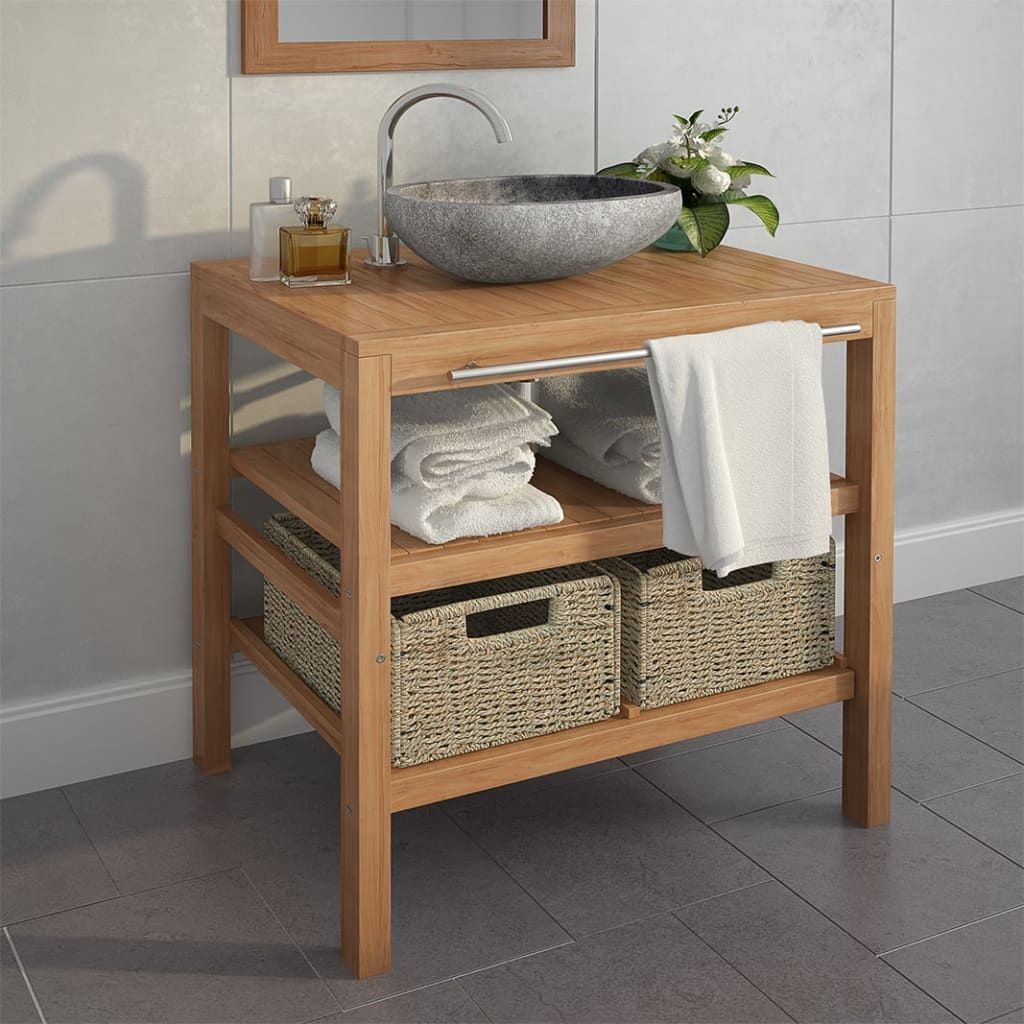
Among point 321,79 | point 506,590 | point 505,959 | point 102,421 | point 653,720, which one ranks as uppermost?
point 321,79

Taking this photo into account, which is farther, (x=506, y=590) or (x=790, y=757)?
(x=790, y=757)

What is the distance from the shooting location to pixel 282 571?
2.02 meters

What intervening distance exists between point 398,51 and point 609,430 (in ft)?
2.21

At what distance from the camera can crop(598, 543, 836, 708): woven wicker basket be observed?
203cm

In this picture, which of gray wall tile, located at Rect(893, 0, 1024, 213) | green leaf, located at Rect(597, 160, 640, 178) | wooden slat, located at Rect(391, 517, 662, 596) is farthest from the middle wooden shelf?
gray wall tile, located at Rect(893, 0, 1024, 213)

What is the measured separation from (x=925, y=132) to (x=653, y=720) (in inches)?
55.4

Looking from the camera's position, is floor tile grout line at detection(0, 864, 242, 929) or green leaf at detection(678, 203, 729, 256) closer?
floor tile grout line at detection(0, 864, 242, 929)

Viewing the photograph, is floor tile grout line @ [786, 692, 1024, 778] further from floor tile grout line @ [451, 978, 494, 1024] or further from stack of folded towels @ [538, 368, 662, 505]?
floor tile grout line @ [451, 978, 494, 1024]

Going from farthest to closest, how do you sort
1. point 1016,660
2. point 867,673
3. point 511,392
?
point 1016,660, point 867,673, point 511,392

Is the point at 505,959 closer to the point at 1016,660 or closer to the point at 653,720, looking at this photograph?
the point at 653,720

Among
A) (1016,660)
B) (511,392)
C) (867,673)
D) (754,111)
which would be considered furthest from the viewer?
(1016,660)

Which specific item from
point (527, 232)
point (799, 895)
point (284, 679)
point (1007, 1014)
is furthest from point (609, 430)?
point (1007, 1014)

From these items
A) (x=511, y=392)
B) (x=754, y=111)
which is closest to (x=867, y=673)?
(x=511, y=392)

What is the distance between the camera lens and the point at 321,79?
7.32ft
